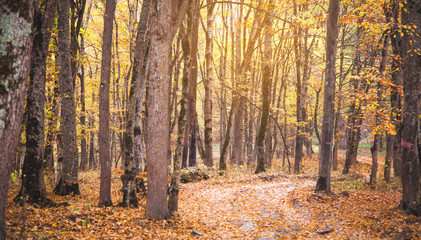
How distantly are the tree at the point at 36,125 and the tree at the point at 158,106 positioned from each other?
2.84 meters

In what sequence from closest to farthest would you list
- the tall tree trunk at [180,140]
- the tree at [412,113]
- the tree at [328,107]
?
the tree at [412,113] → the tall tree trunk at [180,140] → the tree at [328,107]

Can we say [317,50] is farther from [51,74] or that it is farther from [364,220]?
[51,74]

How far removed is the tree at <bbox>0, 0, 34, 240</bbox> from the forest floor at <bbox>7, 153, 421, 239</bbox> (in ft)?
4.81

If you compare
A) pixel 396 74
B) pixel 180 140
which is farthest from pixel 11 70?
pixel 396 74

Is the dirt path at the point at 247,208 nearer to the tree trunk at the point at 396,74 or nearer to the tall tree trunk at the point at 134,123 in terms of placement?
the tall tree trunk at the point at 134,123

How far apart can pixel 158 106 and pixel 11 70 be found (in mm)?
3853

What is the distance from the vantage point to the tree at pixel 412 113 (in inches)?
269

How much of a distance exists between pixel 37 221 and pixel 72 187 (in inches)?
134

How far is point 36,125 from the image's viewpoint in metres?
7.01

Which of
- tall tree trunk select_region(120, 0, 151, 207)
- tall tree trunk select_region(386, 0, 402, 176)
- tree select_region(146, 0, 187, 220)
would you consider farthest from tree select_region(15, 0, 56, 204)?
tall tree trunk select_region(386, 0, 402, 176)

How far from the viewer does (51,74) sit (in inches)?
412

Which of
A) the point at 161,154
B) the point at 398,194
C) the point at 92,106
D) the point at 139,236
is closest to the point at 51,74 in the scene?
the point at 161,154

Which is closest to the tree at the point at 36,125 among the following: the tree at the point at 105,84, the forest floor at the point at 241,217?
the forest floor at the point at 241,217

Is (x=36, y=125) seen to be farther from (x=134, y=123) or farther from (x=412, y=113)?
(x=412, y=113)
